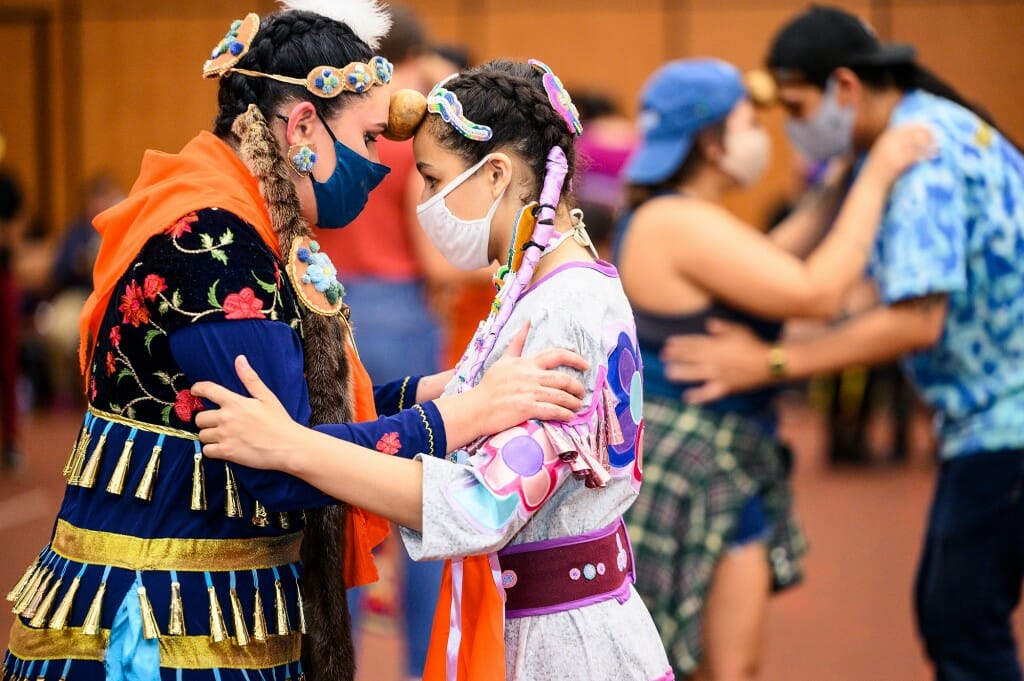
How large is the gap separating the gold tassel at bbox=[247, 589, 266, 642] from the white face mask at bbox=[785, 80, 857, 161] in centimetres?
233

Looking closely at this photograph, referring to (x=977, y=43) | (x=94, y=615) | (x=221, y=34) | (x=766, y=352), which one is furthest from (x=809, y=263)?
(x=221, y=34)

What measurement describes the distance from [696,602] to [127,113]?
1151 centimetres

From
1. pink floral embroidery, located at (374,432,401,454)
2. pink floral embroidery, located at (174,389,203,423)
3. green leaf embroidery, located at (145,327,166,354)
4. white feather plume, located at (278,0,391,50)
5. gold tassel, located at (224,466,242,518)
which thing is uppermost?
white feather plume, located at (278,0,391,50)

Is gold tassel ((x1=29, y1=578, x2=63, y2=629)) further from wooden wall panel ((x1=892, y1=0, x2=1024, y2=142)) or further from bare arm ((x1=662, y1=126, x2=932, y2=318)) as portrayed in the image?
wooden wall panel ((x1=892, y1=0, x2=1024, y2=142))

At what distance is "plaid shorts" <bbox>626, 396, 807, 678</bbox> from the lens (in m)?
3.39

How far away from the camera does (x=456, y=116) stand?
2168mm

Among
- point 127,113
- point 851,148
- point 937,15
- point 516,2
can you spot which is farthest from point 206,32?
point 851,148

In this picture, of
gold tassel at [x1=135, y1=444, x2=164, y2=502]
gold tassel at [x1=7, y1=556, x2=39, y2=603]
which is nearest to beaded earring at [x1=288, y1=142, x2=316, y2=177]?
gold tassel at [x1=135, y1=444, x2=164, y2=502]

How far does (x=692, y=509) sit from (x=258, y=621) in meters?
1.63

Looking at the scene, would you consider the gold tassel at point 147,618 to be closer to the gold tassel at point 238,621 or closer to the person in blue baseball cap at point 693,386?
the gold tassel at point 238,621

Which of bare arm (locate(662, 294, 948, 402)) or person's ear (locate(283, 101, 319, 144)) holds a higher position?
person's ear (locate(283, 101, 319, 144))

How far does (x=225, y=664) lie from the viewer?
204 cm

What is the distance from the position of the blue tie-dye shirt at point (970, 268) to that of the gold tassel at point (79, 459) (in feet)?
6.82

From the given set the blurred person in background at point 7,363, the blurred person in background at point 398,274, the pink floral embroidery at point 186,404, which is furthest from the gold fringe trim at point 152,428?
the blurred person in background at point 7,363
